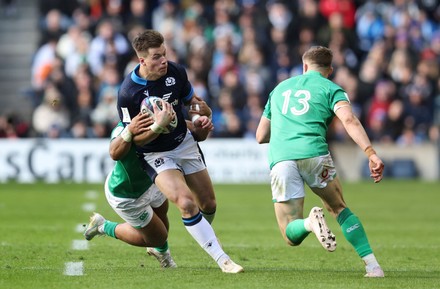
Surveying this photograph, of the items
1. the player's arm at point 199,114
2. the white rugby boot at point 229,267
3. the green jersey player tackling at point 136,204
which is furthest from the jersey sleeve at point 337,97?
the green jersey player tackling at point 136,204

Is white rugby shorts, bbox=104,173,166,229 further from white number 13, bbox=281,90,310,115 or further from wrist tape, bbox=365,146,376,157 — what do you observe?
wrist tape, bbox=365,146,376,157

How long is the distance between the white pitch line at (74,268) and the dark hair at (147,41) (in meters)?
2.02

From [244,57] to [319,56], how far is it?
17.2m

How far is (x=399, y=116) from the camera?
1006 inches

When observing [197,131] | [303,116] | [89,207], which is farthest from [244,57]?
[303,116]

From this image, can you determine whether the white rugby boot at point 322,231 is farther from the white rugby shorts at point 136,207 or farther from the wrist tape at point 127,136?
the white rugby shorts at point 136,207

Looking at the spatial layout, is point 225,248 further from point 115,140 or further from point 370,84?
point 370,84

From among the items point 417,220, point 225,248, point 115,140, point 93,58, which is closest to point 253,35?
point 93,58

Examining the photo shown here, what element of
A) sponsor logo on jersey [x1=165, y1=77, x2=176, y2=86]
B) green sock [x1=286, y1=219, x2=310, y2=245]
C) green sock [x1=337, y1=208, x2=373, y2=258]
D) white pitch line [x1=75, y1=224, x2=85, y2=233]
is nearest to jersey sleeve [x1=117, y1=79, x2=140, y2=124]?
sponsor logo on jersey [x1=165, y1=77, x2=176, y2=86]

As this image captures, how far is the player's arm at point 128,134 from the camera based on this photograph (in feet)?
31.4

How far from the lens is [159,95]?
9891 millimetres

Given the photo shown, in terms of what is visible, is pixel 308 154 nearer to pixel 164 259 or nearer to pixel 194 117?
pixel 194 117

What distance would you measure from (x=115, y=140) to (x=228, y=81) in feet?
52.8

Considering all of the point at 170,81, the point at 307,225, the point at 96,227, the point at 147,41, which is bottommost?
the point at 96,227
